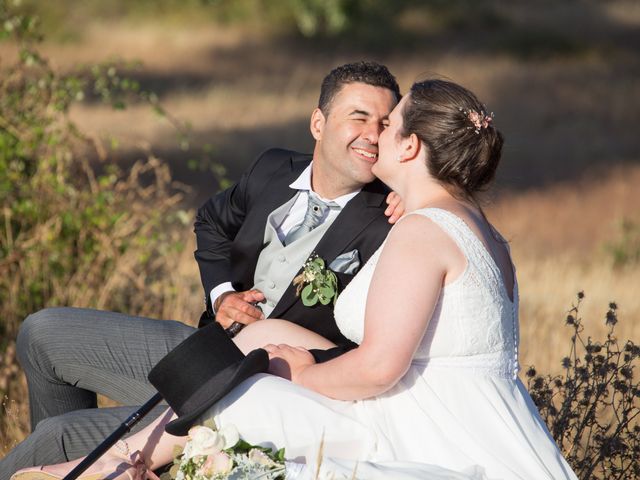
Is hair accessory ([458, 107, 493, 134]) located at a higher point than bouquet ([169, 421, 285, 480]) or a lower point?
higher

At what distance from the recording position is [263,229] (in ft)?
14.6

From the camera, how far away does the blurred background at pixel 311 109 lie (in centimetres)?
685

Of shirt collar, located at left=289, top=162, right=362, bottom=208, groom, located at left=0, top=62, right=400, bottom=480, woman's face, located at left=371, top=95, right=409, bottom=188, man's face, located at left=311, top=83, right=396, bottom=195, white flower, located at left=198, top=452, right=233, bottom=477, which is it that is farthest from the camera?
shirt collar, located at left=289, top=162, right=362, bottom=208

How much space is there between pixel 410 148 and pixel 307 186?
0.98 metres

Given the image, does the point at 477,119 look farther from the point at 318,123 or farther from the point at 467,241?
the point at 318,123

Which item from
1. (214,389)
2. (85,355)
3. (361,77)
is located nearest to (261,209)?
(361,77)

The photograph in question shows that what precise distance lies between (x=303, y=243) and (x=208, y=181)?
1248cm

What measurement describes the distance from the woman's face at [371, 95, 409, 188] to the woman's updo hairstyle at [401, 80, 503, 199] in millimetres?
33

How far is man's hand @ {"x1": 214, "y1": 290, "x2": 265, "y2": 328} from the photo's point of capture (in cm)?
420

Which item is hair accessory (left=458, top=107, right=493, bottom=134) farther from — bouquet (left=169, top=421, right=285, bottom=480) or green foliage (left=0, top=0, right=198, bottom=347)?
green foliage (left=0, top=0, right=198, bottom=347)

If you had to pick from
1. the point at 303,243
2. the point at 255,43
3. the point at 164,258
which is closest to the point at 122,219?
the point at 164,258

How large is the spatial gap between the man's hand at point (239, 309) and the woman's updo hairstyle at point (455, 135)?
1.04 m

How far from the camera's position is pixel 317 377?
3.41 metres

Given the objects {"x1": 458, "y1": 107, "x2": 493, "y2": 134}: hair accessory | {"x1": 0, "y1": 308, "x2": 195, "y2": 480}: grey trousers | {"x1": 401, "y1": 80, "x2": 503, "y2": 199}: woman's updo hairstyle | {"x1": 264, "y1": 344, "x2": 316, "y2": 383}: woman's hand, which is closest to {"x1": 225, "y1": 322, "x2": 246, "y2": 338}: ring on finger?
{"x1": 0, "y1": 308, "x2": 195, "y2": 480}: grey trousers
